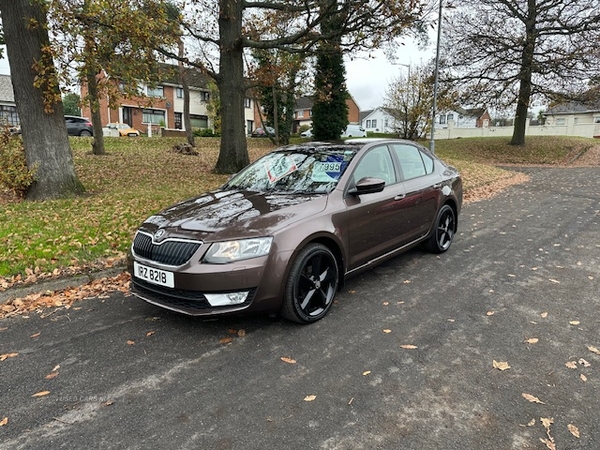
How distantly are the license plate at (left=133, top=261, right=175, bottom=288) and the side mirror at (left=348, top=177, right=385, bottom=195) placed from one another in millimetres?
1905

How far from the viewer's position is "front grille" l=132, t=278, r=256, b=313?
3.25 meters

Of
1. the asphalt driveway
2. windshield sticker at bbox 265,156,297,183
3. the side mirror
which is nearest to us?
the asphalt driveway

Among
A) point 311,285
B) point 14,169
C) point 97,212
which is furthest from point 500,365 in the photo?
point 14,169

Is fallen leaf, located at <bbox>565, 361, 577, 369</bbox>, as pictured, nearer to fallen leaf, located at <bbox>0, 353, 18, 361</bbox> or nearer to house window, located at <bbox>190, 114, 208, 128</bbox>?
fallen leaf, located at <bbox>0, 353, 18, 361</bbox>

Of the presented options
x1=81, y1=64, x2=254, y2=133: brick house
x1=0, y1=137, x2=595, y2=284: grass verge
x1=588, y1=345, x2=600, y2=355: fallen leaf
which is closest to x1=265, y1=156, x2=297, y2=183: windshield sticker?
x1=0, y1=137, x2=595, y2=284: grass verge

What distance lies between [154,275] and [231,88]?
9.98 meters

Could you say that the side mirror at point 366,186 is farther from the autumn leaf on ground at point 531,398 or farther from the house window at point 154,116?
the house window at point 154,116

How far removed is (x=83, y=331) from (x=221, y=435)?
1985mm

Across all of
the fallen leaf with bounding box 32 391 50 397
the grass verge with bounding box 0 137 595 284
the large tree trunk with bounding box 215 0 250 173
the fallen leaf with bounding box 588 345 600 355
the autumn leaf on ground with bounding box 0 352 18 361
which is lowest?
the autumn leaf on ground with bounding box 0 352 18 361

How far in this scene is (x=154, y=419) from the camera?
2482 millimetres

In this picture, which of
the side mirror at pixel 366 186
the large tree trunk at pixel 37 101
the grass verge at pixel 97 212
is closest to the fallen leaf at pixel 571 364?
the side mirror at pixel 366 186

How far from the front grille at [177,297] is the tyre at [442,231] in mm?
3278

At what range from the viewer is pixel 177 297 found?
3330 mm

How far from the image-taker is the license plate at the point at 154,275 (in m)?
3.30
